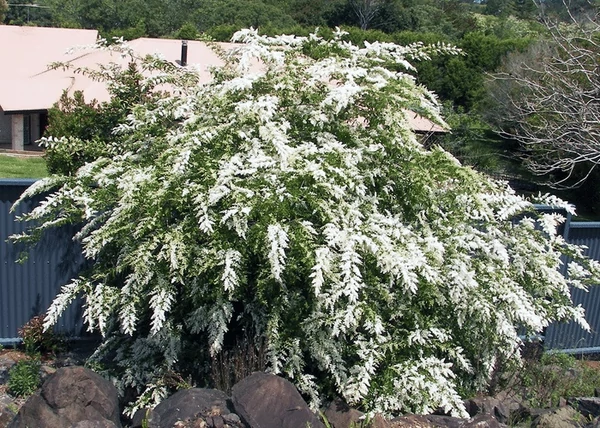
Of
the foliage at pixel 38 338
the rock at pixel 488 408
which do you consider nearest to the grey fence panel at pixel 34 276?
the foliage at pixel 38 338

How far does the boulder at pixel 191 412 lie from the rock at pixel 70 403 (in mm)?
258

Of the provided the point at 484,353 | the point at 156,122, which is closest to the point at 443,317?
the point at 484,353

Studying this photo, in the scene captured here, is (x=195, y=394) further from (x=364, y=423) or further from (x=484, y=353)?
(x=484, y=353)

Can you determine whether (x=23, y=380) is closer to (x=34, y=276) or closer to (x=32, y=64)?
(x=34, y=276)

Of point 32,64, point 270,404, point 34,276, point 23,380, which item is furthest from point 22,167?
point 270,404

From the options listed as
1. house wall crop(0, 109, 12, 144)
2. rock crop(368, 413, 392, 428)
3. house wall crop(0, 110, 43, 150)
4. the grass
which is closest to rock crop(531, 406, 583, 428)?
rock crop(368, 413, 392, 428)

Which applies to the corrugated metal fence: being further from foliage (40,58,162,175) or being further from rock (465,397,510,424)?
rock (465,397,510,424)

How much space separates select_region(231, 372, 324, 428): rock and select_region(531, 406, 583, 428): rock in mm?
1841

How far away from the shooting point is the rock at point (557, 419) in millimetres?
5188

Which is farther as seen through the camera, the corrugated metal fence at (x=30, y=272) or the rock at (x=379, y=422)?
the corrugated metal fence at (x=30, y=272)

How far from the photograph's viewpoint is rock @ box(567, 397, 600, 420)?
223 inches

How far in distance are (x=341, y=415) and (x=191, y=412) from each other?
1.08 metres

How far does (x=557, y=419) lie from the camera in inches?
207

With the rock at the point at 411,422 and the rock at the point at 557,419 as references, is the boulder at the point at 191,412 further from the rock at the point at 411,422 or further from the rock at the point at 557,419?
the rock at the point at 557,419
